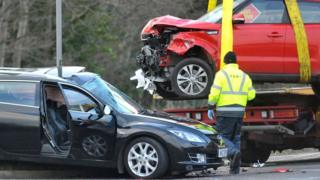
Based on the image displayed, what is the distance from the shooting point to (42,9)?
29719 millimetres

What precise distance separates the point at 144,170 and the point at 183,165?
21.7 inches

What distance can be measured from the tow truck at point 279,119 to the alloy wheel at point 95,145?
2962mm

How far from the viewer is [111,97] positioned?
10.6 meters

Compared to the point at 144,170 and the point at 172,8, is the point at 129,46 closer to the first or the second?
the point at 172,8

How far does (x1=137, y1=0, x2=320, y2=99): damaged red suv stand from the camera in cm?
1188

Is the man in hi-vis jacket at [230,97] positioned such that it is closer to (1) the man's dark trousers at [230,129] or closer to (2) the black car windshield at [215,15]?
(1) the man's dark trousers at [230,129]

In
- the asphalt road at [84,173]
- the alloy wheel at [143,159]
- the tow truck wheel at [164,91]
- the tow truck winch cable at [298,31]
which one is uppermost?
the tow truck winch cable at [298,31]

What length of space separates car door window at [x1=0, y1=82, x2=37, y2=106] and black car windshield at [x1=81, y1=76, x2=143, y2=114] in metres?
0.78

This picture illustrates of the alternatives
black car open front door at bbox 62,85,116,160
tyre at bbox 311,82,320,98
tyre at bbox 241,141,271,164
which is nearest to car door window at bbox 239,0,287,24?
tyre at bbox 311,82,320,98

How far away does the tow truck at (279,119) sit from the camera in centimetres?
1231

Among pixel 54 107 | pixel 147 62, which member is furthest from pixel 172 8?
pixel 54 107

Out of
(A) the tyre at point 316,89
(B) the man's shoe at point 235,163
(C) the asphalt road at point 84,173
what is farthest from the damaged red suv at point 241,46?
(C) the asphalt road at point 84,173

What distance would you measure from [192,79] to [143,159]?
93.6 inches

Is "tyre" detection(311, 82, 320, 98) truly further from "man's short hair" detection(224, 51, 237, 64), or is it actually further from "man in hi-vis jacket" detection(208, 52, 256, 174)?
"man's short hair" detection(224, 51, 237, 64)
